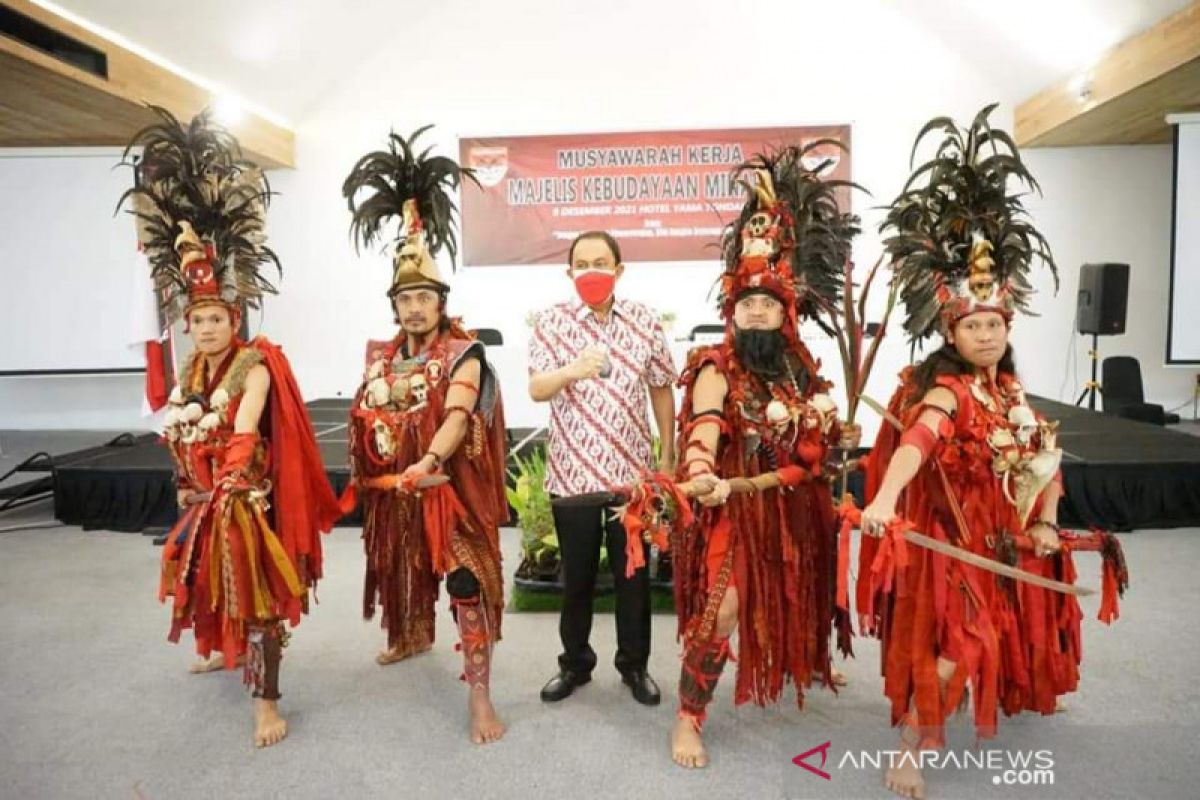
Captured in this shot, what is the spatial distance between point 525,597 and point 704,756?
1381 mm

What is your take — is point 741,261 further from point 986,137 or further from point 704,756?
point 704,756

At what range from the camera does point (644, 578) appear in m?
2.57

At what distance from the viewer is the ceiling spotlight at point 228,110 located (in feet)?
23.0

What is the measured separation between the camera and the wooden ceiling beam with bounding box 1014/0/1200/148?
5.35m

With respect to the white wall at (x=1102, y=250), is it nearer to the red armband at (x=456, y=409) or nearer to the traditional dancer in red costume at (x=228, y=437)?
the red armband at (x=456, y=409)

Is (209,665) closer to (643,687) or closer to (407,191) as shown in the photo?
(643,687)

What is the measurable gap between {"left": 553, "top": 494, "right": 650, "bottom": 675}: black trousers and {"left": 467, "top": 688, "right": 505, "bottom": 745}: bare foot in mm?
314

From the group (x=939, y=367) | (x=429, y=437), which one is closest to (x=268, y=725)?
(x=429, y=437)

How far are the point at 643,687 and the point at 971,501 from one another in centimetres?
113

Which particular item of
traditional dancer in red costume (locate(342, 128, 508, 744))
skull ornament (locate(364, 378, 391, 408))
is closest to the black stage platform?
traditional dancer in red costume (locate(342, 128, 508, 744))

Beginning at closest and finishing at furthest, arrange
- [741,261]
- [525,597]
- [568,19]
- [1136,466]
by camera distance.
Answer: [741,261], [525,597], [1136,466], [568,19]

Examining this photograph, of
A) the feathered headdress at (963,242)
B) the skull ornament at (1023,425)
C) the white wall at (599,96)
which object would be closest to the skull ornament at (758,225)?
the feathered headdress at (963,242)

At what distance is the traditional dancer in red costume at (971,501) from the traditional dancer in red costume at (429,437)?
1.10 metres

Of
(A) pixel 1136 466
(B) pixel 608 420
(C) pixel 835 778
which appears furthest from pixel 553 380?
(A) pixel 1136 466
